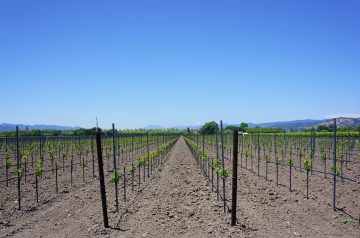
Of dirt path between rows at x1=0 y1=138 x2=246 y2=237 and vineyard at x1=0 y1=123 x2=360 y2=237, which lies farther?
vineyard at x1=0 y1=123 x2=360 y2=237

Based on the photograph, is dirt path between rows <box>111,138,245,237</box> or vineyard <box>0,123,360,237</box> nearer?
dirt path between rows <box>111,138,245,237</box>

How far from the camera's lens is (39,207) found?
864 centimetres

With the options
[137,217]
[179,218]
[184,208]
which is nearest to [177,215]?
[179,218]

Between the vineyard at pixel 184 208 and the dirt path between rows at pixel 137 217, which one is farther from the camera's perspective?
the vineyard at pixel 184 208

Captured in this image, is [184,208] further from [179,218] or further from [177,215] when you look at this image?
[179,218]

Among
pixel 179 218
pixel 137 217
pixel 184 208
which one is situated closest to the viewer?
pixel 179 218

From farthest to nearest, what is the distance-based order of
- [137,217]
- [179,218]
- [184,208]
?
[184,208] < [137,217] < [179,218]

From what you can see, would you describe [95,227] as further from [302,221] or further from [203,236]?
[302,221]

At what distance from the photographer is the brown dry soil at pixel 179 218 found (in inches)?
259

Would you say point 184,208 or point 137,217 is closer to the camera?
point 137,217

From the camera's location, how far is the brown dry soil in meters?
6.57

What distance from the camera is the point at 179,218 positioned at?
748 cm

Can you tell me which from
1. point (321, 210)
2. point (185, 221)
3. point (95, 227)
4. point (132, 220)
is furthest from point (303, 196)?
point (95, 227)

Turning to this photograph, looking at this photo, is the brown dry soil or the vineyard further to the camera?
the vineyard
